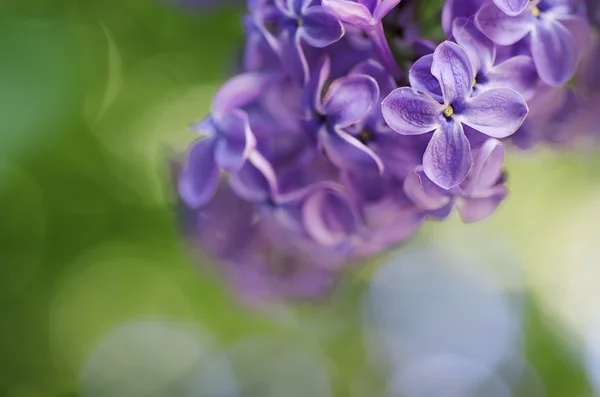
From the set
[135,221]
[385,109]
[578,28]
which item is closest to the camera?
[385,109]

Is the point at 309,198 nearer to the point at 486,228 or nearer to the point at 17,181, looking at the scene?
the point at 17,181

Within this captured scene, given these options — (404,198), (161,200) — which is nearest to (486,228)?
(161,200)

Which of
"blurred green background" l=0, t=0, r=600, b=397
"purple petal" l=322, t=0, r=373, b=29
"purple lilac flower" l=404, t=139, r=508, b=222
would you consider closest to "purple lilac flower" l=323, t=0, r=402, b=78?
"purple petal" l=322, t=0, r=373, b=29

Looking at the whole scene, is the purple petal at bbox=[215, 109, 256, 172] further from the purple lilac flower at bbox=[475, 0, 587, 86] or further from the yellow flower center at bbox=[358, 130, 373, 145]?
the purple lilac flower at bbox=[475, 0, 587, 86]

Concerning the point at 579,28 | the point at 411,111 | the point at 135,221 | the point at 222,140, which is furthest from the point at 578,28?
the point at 135,221

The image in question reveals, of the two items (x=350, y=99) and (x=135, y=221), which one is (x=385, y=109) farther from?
(x=135, y=221)
